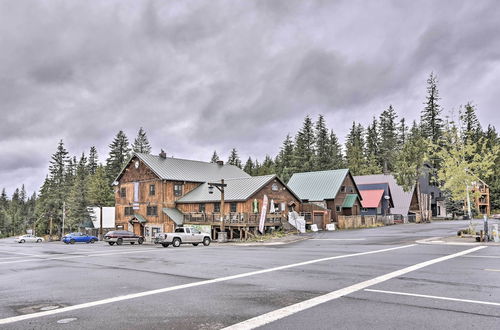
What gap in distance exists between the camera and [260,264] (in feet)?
53.4

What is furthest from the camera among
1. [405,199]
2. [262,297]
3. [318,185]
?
[405,199]

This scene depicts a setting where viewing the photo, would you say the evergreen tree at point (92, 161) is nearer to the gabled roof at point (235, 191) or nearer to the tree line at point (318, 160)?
the tree line at point (318, 160)

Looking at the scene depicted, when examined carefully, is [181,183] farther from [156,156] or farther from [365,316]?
[365,316]

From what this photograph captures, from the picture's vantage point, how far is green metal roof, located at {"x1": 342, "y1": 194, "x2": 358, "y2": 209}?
54.4 m

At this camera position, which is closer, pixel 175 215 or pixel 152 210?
pixel 175 215

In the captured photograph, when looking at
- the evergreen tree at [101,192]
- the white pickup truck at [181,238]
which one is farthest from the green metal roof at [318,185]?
the evergreen tree at [101,192]

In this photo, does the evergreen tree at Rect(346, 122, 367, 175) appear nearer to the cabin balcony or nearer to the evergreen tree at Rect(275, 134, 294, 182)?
the evergreen tree at Rect(275, 134, 294, 182)

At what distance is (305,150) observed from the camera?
86.4 meters

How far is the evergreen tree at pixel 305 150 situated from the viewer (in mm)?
83688

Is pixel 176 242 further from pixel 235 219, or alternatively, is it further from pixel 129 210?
pixel 129 210

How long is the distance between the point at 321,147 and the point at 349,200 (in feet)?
121

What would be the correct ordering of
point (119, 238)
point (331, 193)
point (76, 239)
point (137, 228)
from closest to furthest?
point (119, 238)
point (76, 239)
point (137, 228)
point (331, 193)

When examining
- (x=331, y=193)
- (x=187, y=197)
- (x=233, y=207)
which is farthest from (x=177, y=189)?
(x=331, y=193)

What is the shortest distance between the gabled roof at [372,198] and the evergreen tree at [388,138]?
34.8 meters
